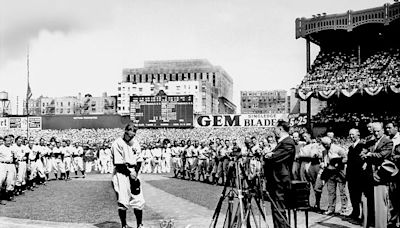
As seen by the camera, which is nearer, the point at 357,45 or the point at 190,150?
the point at 190,150

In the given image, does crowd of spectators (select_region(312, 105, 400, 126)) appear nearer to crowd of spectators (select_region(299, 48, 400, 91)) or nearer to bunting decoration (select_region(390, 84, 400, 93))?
bunting decoration (select_region(390, 84, 400, 93))

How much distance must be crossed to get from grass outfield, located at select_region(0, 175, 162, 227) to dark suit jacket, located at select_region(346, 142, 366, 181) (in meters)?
4.28

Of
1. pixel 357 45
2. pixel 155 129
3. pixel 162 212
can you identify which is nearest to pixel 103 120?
pixel 155 129

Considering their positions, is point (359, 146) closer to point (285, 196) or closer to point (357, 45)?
point (285, 196)

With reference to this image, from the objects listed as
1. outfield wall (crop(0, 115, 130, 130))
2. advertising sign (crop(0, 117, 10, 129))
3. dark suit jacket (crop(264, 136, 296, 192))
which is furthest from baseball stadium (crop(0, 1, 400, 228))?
advertising sign (crop(0, 117, 10, 129))

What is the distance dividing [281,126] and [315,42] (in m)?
40.6

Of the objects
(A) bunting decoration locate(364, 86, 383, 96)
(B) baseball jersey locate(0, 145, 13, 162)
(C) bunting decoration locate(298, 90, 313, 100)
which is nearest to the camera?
(B) baseball jersey locate(0, 145, 13, 162)

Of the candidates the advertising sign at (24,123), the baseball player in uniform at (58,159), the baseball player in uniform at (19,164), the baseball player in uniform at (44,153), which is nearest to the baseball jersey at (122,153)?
the baseball player in uniform at (19,164)

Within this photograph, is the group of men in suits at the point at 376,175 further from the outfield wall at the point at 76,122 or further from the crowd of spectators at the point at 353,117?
the outfield wall at the point at 76,122

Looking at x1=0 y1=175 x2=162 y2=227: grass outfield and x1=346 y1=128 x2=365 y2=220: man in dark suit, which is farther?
x1=0 y1=175 x2=162 y2=227: grass outfield

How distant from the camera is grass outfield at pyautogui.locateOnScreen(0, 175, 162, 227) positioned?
1091cm

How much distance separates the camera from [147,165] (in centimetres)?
3184

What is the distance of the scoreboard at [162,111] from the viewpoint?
54.2 meters

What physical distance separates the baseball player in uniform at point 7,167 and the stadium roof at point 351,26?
1241 inches
